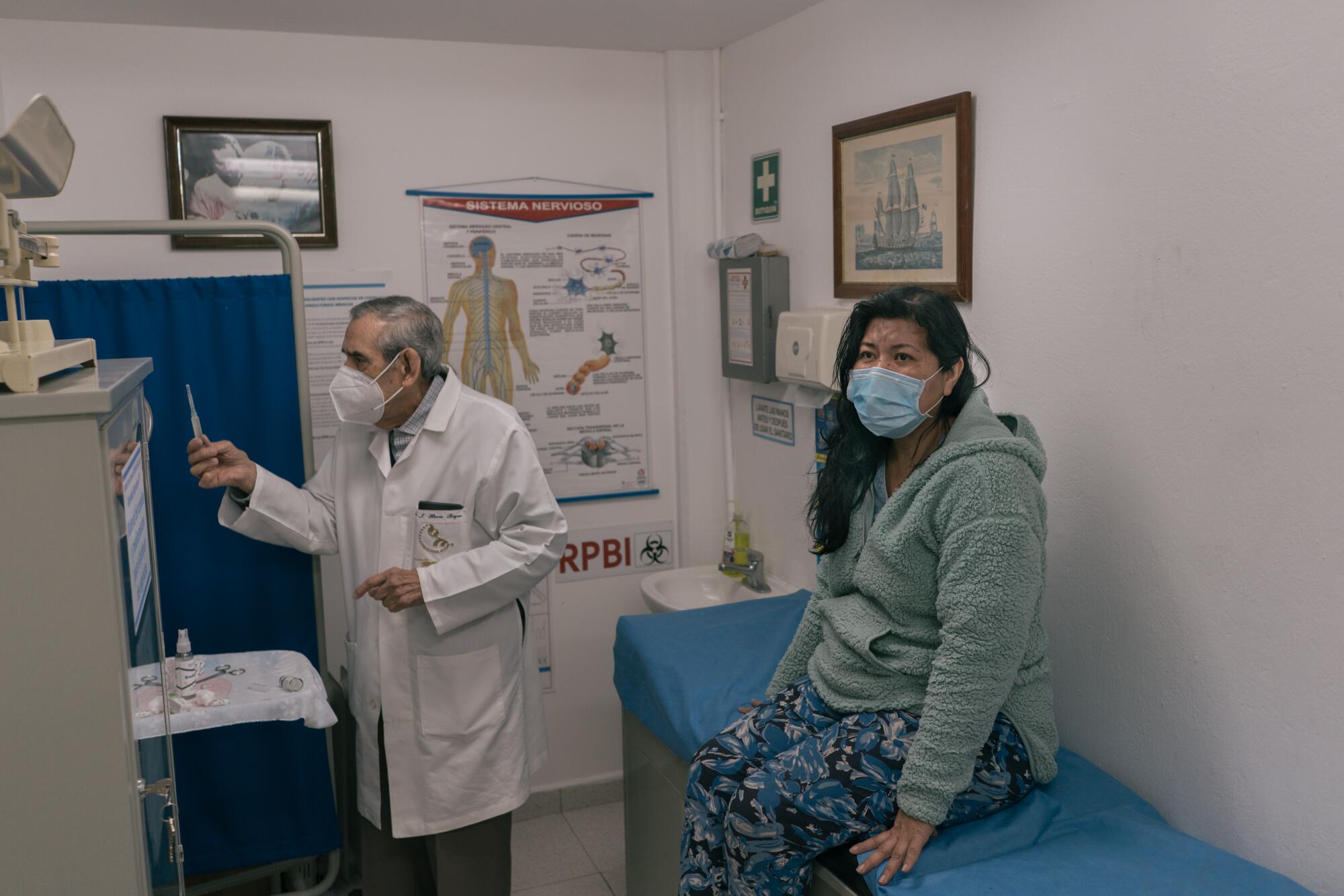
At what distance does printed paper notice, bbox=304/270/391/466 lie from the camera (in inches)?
112

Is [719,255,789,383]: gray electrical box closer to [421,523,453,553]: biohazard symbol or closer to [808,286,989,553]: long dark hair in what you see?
[808,286,989,553]: long dark hair

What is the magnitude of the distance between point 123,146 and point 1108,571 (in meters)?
2.53

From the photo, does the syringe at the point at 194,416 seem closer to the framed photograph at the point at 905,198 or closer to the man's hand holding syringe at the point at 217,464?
the man's hand holding syringe at the point at 217,464

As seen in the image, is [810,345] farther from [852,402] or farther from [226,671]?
[226,671]

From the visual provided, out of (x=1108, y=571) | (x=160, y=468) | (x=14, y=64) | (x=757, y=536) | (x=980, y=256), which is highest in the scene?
(x=14, y=64)

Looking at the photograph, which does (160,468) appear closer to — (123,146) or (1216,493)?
(123,146)

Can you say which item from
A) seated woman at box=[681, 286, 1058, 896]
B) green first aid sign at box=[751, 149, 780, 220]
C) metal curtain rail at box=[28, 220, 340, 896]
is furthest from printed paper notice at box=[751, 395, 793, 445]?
metal curtain rail at box=[28, 220, 340, 896]

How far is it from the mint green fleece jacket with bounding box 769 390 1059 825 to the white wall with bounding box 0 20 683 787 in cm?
153

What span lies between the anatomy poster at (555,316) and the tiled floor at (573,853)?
3.32 ft

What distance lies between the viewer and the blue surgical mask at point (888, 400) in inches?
69.6

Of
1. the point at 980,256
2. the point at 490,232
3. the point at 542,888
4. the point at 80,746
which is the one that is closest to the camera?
the point at 80,746

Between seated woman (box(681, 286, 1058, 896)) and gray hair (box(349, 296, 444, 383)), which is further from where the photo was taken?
gray hair (box(349, 296, 444, 383))

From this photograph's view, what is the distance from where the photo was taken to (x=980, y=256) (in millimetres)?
2137

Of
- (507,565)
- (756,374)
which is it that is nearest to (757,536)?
(756,374)
